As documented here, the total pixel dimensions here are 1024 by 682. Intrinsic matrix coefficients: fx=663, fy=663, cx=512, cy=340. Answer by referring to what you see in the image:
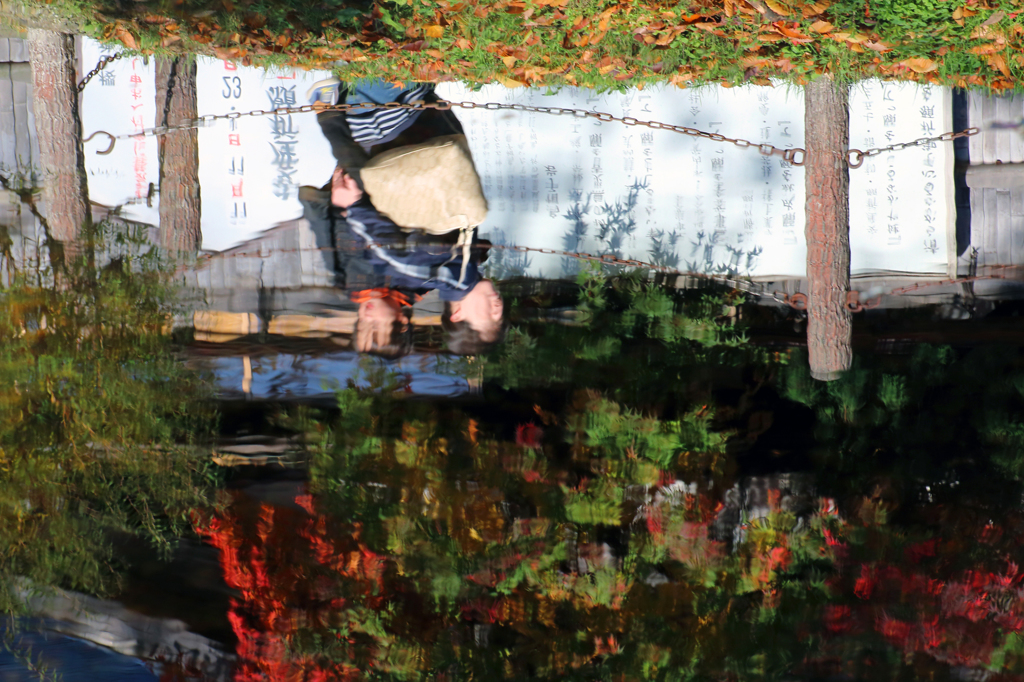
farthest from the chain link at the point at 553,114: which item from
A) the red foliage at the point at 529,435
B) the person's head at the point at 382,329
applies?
the red foliage at the point at 529,435

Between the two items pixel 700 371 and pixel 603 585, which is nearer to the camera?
pixel 603 585

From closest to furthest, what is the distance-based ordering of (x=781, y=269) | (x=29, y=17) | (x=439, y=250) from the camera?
(x=29, y=17) < (x=781, y=269) < (x=439, y=250)

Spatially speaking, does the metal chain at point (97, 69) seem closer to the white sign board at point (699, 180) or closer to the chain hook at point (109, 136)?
the chain hook at point (109, 136)

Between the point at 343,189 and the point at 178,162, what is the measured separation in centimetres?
95

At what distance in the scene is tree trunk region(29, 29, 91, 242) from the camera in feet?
11.8

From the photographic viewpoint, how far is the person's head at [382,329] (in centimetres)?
388

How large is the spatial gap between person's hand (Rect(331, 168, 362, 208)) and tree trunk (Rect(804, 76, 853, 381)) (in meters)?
2.51

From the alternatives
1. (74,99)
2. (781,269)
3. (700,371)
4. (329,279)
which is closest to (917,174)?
(781,269)

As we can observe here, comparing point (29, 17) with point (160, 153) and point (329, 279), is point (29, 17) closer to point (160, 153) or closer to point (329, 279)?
point (160, 153)

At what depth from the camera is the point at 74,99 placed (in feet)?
12.0

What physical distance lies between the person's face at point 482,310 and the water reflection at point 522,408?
0.11 ft

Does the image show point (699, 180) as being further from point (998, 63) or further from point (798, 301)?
point (998, 63)

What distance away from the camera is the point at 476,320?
12.8ft

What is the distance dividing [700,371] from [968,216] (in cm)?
175
